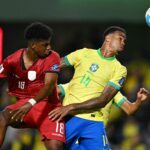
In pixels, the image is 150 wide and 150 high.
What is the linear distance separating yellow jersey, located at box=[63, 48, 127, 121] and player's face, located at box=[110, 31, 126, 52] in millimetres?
138

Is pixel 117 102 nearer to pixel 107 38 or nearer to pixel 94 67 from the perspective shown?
pixel 94 67

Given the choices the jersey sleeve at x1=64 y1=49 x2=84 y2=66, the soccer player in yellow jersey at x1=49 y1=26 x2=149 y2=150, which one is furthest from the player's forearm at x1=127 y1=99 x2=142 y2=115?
the jersey sleeve at x1=64 y1=49 x2=84 y2=66

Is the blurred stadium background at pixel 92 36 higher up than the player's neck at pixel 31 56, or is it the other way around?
the player's neck at pixel 31 56

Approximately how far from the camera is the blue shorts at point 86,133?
34.3 feet

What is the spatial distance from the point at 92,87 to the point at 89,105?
0.24 metres

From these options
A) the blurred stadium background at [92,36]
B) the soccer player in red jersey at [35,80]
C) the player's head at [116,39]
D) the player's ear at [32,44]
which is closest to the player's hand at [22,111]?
the soccer player in red jersey at [35,80]

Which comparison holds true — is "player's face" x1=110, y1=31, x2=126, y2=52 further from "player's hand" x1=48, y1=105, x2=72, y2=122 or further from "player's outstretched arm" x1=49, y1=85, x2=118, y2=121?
"player's hand" x1=48, y1=105, x2=72, y2=122

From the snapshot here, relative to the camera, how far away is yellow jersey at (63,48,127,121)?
1041cm

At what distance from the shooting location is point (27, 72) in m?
10.1

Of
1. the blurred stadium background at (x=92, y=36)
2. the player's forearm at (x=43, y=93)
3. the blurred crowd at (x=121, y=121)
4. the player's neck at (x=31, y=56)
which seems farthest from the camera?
the blurred stadium background at (x=92, y=36)

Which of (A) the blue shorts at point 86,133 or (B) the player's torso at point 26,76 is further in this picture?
(A) the blue shorts at point 86,133

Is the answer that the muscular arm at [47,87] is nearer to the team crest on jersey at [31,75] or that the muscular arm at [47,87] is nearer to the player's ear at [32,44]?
the team crest on jersey at [31,75]

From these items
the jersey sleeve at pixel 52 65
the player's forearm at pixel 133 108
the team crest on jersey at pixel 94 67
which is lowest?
the player's forearm at pixel 133 108

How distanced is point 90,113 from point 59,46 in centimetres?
703
